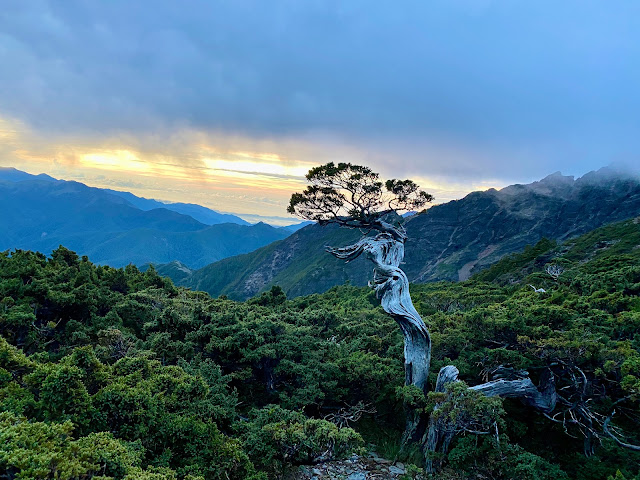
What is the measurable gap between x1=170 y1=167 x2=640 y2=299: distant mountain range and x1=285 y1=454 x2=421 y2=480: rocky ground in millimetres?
78571

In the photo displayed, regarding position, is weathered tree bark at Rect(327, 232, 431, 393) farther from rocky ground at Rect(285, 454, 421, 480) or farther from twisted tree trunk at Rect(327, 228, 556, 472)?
rocky ground at Rect(285, 454, 421, 480)

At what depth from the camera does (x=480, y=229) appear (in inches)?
4555

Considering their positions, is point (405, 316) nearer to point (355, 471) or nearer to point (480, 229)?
point (355, 471)

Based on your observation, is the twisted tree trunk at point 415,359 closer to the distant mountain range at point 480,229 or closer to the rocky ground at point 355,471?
the rocky ground at point 355,471

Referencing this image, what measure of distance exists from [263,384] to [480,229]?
117532 mm

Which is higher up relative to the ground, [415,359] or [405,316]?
[405,316]

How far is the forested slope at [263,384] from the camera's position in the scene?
→ 228 inches

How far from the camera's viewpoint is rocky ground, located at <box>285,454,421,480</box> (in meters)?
8.56

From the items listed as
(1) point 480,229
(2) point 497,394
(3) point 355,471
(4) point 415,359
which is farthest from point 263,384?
(1) point 480,229

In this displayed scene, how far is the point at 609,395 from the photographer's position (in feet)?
32.2

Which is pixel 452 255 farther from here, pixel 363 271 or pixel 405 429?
pixel 405 429

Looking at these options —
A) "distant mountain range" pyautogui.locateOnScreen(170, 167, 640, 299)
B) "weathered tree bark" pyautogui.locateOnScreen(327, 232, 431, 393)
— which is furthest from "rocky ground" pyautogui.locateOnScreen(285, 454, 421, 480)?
"distant mountain range" pyautogui.locateOnScreen(170, 167, 640, 299)

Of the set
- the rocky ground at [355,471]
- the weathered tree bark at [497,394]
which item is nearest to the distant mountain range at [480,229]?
the weathered tree bark at [497,394]

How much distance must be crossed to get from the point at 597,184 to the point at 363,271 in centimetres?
7836
